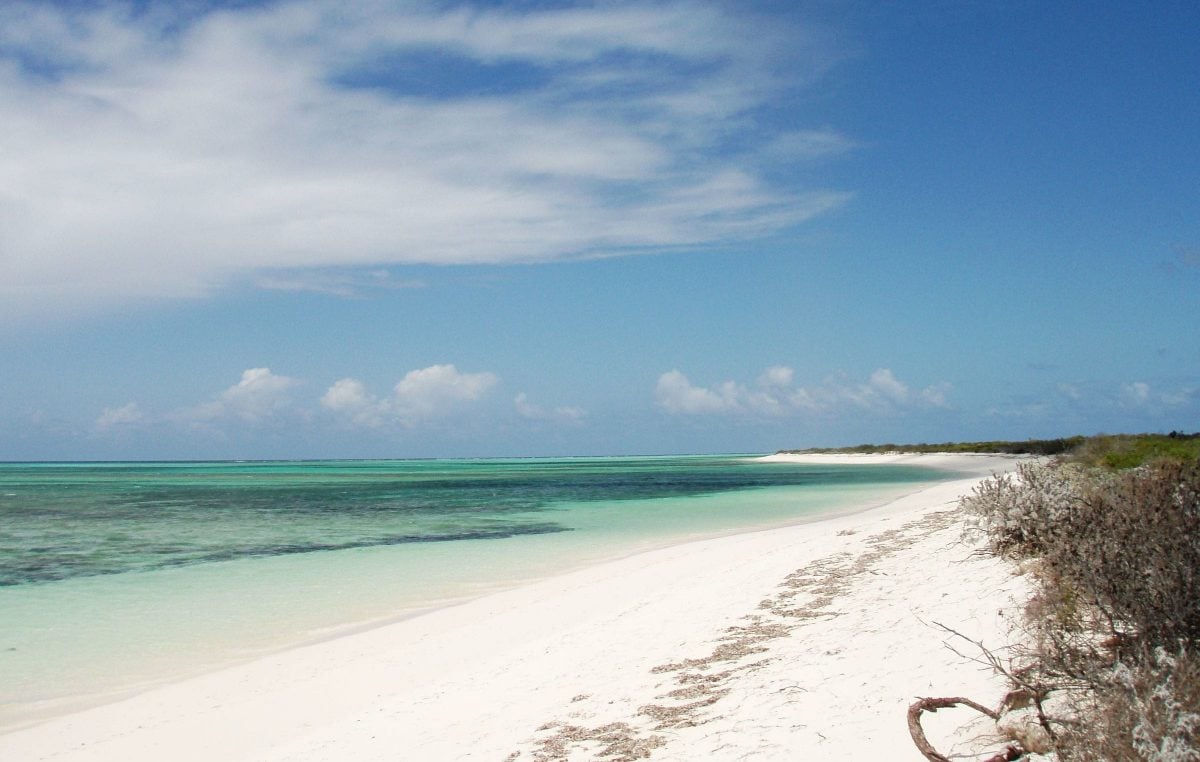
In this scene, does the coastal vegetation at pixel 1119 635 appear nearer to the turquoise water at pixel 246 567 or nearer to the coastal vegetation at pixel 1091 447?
the turquoise water at pixel 246 567

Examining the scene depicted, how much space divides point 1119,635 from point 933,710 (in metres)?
1.16

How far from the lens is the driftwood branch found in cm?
411

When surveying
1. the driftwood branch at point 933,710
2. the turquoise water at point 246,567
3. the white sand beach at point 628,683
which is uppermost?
the driftwood branch at point 933,710

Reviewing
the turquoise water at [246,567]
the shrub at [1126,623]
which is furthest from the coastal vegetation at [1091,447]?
the shrub at [1126,623]

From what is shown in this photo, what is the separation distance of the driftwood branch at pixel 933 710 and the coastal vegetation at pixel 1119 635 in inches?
2.9

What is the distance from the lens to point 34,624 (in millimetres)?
12328

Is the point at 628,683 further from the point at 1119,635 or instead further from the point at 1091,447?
the point at 1091,447

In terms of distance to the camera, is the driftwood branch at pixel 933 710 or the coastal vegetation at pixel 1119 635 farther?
the driftwood branch at pixel 933 710

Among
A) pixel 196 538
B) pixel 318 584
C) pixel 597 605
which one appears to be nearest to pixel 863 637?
pixel 597 605

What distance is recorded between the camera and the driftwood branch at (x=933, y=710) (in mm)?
4109

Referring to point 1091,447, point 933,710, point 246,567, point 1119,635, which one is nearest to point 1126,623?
point 1119,635

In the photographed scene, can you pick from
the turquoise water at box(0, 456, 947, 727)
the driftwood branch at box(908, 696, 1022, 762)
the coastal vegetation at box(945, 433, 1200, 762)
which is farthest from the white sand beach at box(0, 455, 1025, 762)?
the turquoise water at box(0, 456, 947, 727)

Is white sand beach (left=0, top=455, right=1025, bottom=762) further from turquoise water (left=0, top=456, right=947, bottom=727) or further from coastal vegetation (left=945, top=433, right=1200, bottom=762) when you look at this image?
turquoise water (left=0, top=456, right=947, bottom=727)

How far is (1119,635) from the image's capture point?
185 inches
